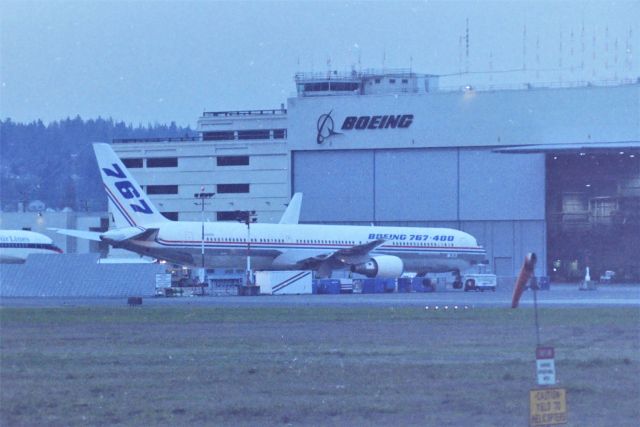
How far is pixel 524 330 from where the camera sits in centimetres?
2805

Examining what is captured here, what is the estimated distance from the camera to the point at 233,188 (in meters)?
98.0

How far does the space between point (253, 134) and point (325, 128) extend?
1115 inches

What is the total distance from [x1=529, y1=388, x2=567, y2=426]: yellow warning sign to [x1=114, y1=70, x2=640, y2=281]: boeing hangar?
67.9 metres

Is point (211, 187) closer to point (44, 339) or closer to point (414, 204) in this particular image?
point (414, 204)

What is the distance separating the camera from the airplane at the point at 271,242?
62.7 meters

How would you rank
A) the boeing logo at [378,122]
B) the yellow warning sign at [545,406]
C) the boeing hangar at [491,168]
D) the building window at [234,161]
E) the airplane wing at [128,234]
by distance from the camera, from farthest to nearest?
the building window at [234,161]
the boeing logo at [378,122]
the boeing hangar at [491,168]
the airplane wing at [128,234]
the yellow warning sign at [545,406]

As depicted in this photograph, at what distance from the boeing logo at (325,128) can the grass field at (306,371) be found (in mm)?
55862

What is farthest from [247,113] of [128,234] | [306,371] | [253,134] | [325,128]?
[306,371]

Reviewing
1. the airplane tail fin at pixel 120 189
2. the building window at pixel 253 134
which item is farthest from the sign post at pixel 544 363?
the building window at pixel 253 134

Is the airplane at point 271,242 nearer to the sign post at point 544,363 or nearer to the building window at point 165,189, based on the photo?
the building window at point 165,189

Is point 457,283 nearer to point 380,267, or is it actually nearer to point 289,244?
point 380,267

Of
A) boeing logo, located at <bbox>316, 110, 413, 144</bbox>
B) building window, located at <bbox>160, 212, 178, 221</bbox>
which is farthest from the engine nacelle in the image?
building window, located at <bbox>160, 212, 178, 221</bbox>

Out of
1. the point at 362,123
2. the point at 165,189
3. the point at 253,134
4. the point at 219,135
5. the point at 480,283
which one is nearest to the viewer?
the point at 480,283

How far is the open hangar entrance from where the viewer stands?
276 ft
